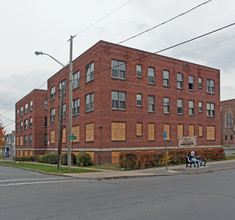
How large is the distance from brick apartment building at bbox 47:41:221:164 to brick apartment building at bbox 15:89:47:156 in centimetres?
1426

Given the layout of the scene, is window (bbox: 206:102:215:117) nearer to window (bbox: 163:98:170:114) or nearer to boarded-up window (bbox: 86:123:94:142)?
window (bbox: 163:98:170:114)

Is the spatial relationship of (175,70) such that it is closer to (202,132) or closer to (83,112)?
(202,132)

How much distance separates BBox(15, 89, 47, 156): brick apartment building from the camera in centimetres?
5159

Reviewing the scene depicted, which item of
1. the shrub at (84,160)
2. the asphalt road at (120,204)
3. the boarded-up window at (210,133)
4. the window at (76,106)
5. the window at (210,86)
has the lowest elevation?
the shrub at (84,160)

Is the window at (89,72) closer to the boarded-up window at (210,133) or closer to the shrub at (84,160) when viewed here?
the shrub at (84,160)

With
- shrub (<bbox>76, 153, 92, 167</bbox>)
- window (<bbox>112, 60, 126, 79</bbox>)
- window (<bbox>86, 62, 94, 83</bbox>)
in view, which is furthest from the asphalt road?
window (<bbox>86, 62, 94, 83</bbox>)

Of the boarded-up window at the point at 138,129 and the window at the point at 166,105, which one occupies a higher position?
the window at the point at 166,105

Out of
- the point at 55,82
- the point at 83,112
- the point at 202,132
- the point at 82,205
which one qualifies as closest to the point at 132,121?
the point at 83,112

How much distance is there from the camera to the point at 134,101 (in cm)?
3112

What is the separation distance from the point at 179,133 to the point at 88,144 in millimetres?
11711

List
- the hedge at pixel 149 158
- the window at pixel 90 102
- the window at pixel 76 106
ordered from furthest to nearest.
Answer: the window at pixel 76 106
the window at pixel 90 102
the hedge at pixel 149 158

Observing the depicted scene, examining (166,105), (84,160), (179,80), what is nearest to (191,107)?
(179,80)

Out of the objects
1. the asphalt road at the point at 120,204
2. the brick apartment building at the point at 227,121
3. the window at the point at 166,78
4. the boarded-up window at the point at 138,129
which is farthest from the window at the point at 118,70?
the brick apartment building at the point at 227,121

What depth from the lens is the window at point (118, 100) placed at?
29.6 meters
